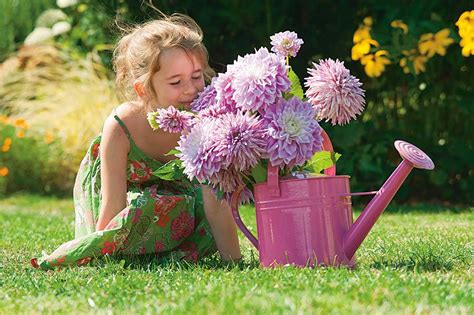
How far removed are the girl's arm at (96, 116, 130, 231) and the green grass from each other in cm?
18

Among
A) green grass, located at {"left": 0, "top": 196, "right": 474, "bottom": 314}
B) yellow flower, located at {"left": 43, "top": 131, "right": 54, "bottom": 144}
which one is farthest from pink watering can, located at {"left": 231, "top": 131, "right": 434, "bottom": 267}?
yellow flower, located at {"left": 43, "top": 131, "right": 54, "bottom": 144}

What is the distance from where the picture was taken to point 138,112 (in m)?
3.31

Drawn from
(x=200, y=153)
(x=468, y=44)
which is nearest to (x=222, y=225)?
(x=200, y=153)

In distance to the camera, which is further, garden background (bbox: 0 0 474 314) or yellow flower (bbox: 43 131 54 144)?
yellow flower (bbox: 43 131 54 144)

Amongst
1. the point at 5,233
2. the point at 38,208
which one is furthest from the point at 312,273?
the point at 38,208

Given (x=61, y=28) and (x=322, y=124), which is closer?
(x=322, y=124)

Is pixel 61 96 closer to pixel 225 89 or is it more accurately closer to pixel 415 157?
pixel 225 89

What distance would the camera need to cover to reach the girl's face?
3133 mm

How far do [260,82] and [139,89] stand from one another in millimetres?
729

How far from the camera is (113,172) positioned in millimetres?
3217

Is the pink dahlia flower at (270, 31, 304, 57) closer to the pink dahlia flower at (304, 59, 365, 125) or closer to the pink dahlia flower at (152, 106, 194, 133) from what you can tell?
the pink dahlia flower at (304, 59, 365, 125)

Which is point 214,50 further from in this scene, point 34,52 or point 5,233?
point 34,52

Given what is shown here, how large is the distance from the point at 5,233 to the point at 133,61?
1.48 meters

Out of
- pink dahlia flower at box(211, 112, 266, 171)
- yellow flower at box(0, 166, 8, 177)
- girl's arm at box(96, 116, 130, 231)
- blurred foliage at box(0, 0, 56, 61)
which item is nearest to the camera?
pink dahlia flower at box(211, 112, 266, 171)
